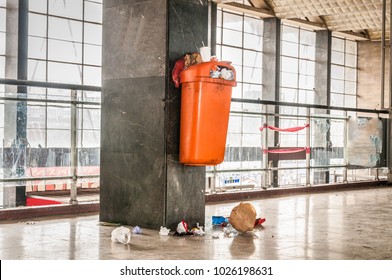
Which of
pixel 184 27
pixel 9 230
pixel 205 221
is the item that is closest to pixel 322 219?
pixel 205 221

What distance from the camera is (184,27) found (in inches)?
213

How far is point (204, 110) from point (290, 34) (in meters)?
18.7

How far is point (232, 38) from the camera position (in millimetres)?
20719

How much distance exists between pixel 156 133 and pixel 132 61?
2.44 feet

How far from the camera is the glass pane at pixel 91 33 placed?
16969 mm

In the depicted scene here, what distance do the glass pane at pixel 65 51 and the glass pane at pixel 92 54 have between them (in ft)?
0.69

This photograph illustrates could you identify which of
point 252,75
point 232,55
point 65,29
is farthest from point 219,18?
point 65,29

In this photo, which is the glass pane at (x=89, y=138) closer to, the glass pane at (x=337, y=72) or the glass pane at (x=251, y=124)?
the glass pane at (x=251, y=124)

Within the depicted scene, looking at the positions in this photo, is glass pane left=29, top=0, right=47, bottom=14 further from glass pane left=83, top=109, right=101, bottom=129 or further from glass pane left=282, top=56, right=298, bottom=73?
glass pane left=282, top=56, right=298, bottom=73

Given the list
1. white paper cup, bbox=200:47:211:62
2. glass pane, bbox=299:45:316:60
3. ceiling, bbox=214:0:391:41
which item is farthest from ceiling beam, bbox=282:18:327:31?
white paper cup, bbox=200:47:211:62

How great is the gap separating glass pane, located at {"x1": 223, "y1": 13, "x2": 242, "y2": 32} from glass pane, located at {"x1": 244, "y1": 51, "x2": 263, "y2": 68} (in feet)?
3.33

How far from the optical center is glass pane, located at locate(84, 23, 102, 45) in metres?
17.0

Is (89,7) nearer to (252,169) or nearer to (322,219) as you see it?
(252,169)

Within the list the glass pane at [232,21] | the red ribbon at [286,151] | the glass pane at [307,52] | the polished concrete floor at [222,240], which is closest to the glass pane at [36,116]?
the polished concrete floor at [222,240]
